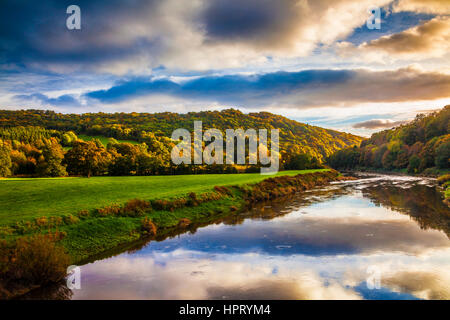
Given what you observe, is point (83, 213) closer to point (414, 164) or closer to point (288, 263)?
point (288, 263)

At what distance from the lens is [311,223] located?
22422mm

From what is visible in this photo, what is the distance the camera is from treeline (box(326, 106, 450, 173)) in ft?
237

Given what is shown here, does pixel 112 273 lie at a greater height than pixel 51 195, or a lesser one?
lesser

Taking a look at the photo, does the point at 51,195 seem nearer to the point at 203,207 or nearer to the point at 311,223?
the point at 203,207

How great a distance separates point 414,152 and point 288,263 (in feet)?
292

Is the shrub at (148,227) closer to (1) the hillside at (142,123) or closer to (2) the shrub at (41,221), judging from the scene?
(2) the shrub at (41,221)

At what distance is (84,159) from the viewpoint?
44.3m

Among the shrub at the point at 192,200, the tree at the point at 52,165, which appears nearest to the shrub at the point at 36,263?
the shrub at the point at 192,200

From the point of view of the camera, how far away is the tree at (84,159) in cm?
4441

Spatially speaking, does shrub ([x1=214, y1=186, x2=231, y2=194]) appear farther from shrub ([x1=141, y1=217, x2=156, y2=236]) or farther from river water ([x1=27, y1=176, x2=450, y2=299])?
shrub ([x1=141, y1=217, x2=156, y2=236])

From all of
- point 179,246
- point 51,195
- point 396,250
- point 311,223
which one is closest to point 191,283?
point 179,246

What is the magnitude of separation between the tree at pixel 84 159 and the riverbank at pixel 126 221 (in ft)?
76.4

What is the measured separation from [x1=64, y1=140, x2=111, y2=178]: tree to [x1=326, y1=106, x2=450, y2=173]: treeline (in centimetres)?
7106
